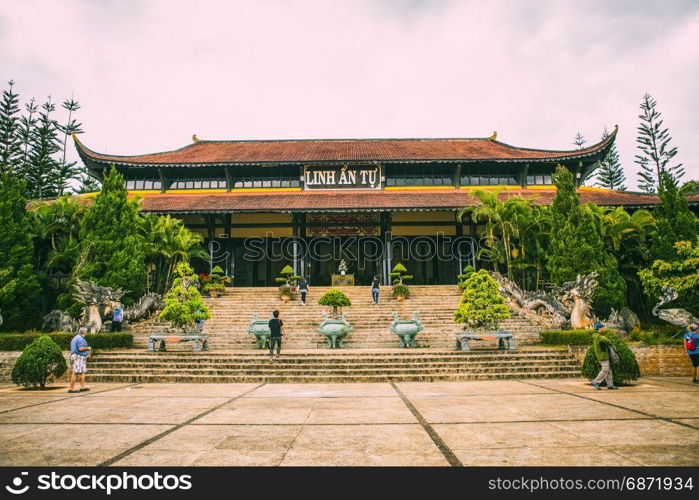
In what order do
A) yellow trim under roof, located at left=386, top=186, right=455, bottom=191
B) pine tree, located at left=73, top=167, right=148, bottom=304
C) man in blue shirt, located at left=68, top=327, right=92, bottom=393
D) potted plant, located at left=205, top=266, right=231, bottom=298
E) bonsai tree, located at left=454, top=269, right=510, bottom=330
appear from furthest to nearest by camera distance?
yellow trim under roof, located at left=386, top=186, right=455, bottom=191, potted plant, located at left=205, top=266, right=231, bottom=298, pine tree, located at left=73, top=167, right=148, bottom=304, bonsai tree, located at left=454, top=269, right=510, bottom=330, man in blue shirt, located at left=68, top=327, right=92, bottom=393

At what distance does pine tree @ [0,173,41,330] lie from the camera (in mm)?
12532

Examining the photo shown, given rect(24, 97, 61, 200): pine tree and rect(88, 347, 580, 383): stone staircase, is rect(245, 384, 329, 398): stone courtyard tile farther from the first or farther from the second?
rect(24, 97, 61, 200): pine tree

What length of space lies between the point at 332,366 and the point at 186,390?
121 inches

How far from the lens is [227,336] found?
1235 centimetres

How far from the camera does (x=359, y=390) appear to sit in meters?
7.23

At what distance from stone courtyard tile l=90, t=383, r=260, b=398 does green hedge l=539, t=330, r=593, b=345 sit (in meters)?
7.52

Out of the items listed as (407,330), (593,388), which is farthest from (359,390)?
(407,330)

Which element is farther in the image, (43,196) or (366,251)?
(43,196)

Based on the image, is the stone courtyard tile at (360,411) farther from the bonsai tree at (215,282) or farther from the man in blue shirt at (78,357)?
the bonsai tree at (215,282)

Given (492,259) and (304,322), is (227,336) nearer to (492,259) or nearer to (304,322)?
(304,322)

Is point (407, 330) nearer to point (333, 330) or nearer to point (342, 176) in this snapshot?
point (333, 330)

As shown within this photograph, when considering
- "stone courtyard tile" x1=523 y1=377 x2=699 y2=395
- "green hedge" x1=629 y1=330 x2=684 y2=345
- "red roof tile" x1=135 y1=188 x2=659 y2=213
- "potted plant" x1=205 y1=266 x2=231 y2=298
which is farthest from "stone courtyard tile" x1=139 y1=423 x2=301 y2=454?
"red roof tile" x1=135 y1=188 x2=659 y2=213
